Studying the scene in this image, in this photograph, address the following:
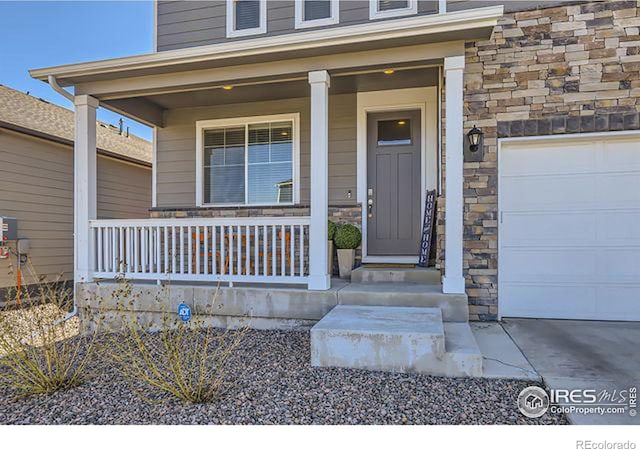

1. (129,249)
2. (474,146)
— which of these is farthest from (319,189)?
(129,249)

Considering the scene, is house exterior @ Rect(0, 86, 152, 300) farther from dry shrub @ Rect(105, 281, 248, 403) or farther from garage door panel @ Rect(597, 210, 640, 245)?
garage door panel @ Rect(597, 210, 640, 245)

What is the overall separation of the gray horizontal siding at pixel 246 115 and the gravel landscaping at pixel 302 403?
3.17 metres

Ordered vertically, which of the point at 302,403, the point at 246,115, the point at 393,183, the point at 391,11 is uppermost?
the point at 391,11

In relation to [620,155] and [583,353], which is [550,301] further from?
[620,155]

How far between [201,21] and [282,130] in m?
2.05

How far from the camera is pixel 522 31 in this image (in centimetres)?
443

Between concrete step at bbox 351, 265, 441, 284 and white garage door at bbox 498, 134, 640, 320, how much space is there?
0.75 m

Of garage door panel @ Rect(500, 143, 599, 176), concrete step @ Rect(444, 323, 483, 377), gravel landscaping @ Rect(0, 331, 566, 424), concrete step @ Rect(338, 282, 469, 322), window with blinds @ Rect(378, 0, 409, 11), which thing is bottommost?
gravel landscaping @ Rect(0, 331, 566, 424)

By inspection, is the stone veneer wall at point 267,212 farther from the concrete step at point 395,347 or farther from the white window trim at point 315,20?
the white window trim at point 315,20

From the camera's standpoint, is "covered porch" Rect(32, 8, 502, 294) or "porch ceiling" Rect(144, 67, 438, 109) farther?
"porch ceiling" Rect(144, 67, 438, 109)

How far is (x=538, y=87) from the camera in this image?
172 inches

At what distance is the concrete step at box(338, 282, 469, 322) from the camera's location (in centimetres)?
394

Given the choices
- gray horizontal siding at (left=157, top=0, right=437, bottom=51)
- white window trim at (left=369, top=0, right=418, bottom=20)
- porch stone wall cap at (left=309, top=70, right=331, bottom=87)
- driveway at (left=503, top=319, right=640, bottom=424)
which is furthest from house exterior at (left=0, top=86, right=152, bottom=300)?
driveway at (left=503, top=319, right=640, bottom=424)

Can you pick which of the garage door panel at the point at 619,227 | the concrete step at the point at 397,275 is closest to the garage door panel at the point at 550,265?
the garage door panel at the point at 619,227
